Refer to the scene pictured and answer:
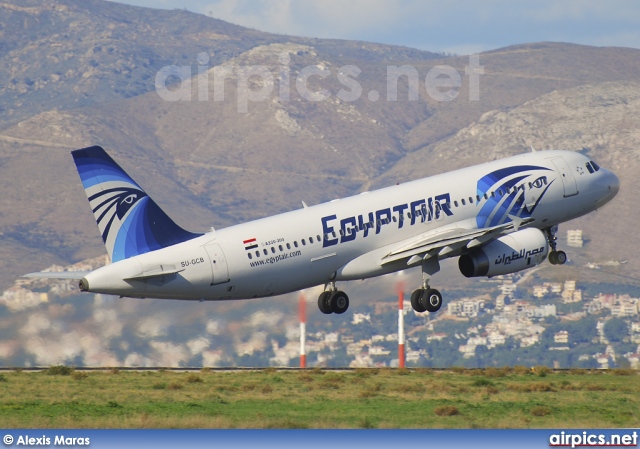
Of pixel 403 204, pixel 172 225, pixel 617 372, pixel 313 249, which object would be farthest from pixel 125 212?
pixel 617 372

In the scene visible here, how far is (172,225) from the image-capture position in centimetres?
5697

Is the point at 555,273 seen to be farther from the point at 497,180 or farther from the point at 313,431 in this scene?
the point at 313,431

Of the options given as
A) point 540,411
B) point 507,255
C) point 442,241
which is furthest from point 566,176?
point 540,411

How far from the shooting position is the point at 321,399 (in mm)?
58125

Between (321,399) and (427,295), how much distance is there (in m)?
8.81

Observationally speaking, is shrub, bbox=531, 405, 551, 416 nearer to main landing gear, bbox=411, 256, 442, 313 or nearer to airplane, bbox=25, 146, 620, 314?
airplane, bbox=25, 146, 620, 314

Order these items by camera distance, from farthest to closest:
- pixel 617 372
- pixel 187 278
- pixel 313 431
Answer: pixel 617 372 → pixel 187 278 → pixel 313 431

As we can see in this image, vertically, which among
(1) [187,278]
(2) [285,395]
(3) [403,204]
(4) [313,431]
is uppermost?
(3) [403,204]

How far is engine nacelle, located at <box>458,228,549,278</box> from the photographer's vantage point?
63594mm

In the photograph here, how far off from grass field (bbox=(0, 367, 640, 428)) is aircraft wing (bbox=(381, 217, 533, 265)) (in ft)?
20.8

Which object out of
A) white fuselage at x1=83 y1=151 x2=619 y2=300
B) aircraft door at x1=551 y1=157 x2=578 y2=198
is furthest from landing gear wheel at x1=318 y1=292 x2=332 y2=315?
aircraft door at x1=551 y1=157 x2=578 y2=198

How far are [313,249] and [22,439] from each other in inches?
945

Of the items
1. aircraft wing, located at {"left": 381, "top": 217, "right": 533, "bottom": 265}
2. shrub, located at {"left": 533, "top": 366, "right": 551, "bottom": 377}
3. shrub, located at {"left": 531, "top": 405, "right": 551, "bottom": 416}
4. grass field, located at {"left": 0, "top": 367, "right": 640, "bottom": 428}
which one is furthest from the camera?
shrub, located at {"left": 533, "top": 366, "right": 551, "bottom": 377}

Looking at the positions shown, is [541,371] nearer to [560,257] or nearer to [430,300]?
[560,257]
